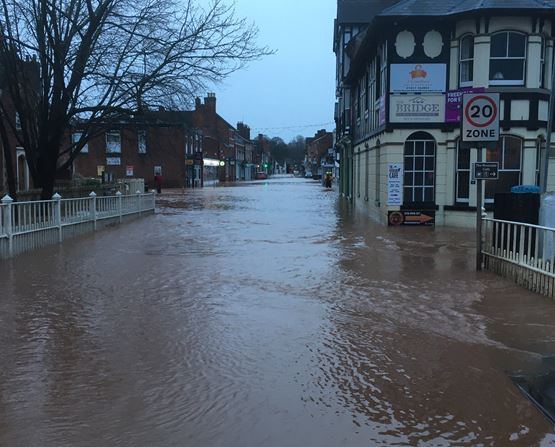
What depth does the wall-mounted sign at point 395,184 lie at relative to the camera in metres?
19.0

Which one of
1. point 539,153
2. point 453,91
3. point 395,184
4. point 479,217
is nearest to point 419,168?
point 395,184

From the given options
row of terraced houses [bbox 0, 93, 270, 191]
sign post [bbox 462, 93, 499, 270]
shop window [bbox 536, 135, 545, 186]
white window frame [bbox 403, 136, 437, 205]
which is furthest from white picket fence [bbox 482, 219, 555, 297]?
row of terraced houses [bbox 0, 93, 270, 191]

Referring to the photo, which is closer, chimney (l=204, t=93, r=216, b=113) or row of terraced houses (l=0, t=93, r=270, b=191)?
row of terraced houses (l=0, t=93, r=270, b=191)

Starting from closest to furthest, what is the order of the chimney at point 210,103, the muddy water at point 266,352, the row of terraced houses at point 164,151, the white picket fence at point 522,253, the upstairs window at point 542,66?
the muddy water at point 266,352, the white picket fence at point 522,253, the upstairs window at point 542,66, the row of terraced houses at point 164,151, the chimney at point 210,103

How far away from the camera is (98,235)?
1664 centimetres

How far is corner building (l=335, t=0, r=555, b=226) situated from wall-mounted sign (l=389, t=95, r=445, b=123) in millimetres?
32

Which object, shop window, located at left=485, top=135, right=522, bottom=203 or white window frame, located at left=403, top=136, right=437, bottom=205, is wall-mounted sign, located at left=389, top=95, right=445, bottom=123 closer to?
white window frame, located at left=403, top=136, right=437, bottom=205

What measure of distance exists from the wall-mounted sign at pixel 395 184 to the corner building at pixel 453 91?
3 centimetres

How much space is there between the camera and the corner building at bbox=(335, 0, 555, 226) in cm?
1788

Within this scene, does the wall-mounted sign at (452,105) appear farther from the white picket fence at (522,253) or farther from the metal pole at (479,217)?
the white picket fence at (522,253)

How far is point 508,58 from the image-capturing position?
1802cm

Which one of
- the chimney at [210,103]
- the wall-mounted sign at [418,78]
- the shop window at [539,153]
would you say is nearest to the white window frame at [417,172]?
the wall-mounted sign at [418,78]

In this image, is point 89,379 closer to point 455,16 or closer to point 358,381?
point 358,381

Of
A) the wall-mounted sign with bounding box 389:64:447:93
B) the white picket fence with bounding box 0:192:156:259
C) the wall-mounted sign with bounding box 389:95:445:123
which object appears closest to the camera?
the white picket fence with bounding box 0:192:156:259
